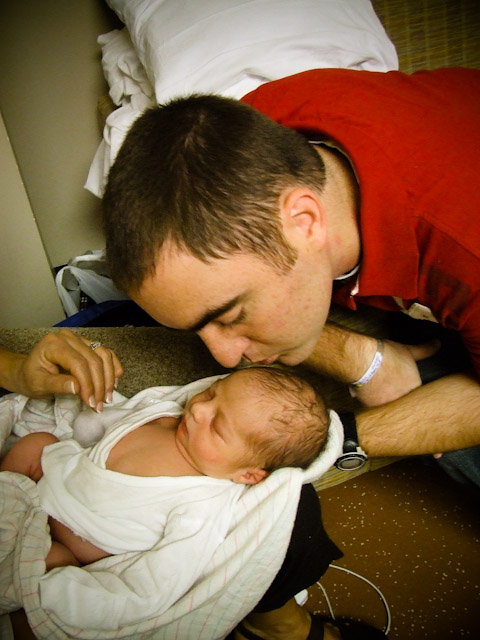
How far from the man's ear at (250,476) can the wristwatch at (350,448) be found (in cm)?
17

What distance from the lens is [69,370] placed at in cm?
88

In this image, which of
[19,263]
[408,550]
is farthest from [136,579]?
[19,263]

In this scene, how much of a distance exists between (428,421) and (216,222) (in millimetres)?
593

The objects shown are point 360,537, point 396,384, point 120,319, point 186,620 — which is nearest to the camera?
point 186,620

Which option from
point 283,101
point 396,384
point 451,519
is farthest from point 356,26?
point 451,519

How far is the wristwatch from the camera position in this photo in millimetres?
926

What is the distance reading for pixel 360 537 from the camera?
1177mm

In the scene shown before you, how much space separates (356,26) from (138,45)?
602 mm

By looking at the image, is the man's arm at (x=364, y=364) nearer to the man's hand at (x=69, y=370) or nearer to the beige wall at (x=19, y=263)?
the man's hand at (x=69, y=370)

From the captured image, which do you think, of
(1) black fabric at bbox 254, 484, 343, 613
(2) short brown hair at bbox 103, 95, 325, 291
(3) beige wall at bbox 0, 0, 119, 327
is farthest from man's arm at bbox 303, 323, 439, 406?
(3) beige wall at bbox 0, 0, 119, 327

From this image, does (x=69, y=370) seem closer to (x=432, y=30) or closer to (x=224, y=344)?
(x=224, y=344)

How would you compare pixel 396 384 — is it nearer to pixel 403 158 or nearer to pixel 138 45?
pixel 403 158

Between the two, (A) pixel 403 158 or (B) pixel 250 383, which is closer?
(A) pixel 403 158

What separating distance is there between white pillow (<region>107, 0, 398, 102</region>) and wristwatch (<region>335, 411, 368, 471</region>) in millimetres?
869
